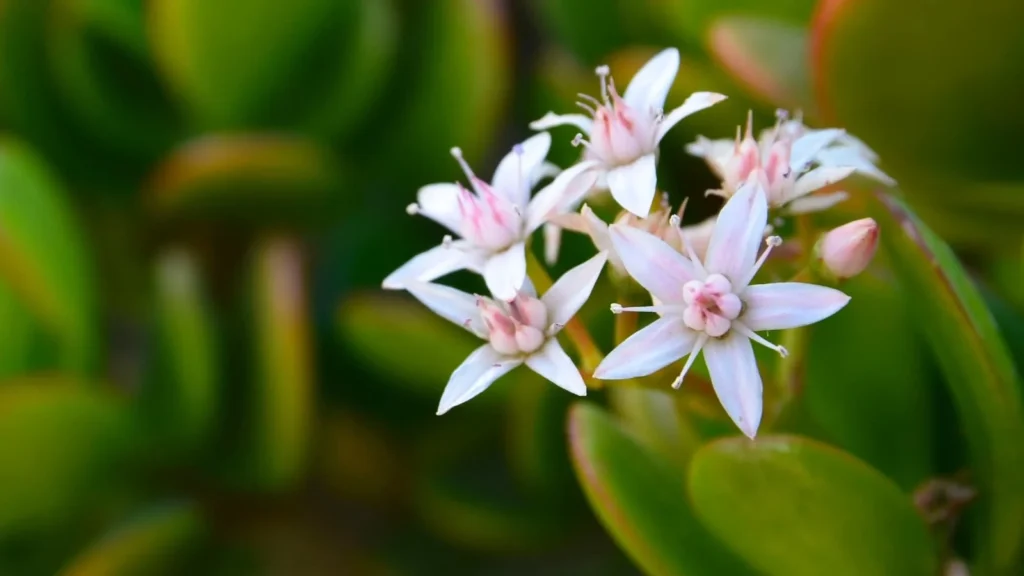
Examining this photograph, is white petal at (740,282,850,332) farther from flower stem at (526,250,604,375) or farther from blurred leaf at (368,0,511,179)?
blurred leaf at (368,0,511,179)

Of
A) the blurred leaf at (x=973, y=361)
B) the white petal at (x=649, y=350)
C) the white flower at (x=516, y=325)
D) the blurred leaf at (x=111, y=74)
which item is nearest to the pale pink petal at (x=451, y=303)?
the white flower at (x=516, y=325)

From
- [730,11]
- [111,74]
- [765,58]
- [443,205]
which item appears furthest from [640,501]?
[111,74]

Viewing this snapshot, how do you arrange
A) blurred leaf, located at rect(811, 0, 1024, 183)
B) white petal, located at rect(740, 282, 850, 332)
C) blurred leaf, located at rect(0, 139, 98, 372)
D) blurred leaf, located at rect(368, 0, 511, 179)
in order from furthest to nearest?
blurred leaf, located at rect(368, 0, 511, 179) → blurred leaf, located at rect(0, 139, 98, 372) → blurred leaf, located at rect(811, 0, 1024, 183) → white petal, located at rect(740, 282, 850, 332)

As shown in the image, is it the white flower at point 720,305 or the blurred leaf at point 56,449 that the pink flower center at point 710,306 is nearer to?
the white flower at point 720,305

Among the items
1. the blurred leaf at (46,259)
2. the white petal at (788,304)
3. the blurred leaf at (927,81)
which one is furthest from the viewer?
the blurred leaf at (46,259)

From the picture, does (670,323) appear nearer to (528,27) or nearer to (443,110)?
(443,110)

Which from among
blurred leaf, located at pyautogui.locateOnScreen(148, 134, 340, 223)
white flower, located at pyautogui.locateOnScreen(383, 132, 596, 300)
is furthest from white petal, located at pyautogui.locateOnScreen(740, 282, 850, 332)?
blurred leaf, located at pyautogui.locateOnScreen(148, 134, 340, 223)
